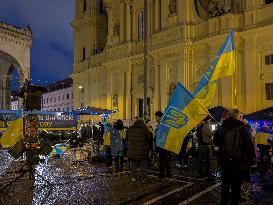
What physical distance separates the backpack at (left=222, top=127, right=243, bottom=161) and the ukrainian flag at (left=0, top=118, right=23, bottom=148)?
377 inches

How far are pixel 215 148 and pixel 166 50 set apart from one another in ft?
74.9

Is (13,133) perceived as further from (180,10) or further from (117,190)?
(180,10)

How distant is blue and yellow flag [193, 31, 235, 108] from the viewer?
9.19 m

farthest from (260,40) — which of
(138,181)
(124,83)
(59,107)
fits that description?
(59,107)

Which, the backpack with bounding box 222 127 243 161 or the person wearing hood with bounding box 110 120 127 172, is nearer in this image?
the backpack with bounding box 222 127 243 161

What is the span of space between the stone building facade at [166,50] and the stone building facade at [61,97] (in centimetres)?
1939

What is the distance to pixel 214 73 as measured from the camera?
945cm

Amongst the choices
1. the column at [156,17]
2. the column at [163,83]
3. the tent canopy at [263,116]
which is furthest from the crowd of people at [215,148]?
the column at [156,17]

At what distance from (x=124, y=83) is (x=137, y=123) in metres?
27.3

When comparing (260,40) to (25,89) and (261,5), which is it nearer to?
(261,5)

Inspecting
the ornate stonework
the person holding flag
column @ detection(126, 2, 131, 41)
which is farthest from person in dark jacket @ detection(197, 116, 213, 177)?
column @ detection(126, 2, 131, 41)

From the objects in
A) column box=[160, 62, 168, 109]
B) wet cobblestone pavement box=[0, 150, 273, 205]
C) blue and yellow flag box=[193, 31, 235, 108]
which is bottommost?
wet cobblestone pavement box=[0, 150, 273, 205]

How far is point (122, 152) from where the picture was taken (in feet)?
43.0

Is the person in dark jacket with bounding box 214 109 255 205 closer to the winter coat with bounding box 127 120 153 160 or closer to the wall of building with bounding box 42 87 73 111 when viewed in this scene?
the winter coat with bounding box 127 120 153 160
